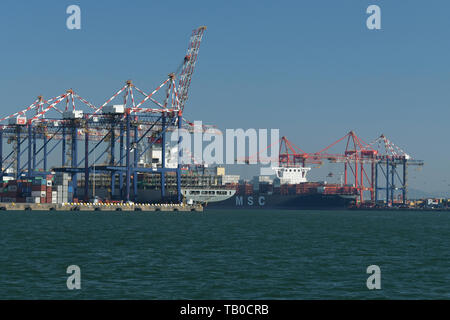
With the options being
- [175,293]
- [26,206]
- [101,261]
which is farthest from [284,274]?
[26,206]

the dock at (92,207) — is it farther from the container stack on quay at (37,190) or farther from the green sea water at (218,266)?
the green sea water at (218,266)

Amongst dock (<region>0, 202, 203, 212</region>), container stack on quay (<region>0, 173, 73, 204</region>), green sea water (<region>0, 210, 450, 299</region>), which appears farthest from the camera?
container stack on quay (<region>0, 173, 73, 204</region>)

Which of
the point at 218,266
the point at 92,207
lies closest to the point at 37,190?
the point at 92,207

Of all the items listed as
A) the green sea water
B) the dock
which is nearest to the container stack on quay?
the dock

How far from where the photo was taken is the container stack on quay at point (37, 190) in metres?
150

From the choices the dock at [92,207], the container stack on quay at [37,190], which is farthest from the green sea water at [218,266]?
the container stack on quay at [37,190]

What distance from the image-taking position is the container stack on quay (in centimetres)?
15038

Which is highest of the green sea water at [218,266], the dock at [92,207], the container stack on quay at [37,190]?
the container stack on quay at [37,190]

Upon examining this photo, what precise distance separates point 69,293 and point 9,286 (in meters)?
4.16

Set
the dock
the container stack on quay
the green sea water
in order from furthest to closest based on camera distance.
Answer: the container stack on quay
the dock
the green sea water

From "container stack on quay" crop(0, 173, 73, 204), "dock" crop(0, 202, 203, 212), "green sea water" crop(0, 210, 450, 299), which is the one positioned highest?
"container stack on quay" crop(0, 173, 73, 204)

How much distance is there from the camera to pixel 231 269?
140 ft

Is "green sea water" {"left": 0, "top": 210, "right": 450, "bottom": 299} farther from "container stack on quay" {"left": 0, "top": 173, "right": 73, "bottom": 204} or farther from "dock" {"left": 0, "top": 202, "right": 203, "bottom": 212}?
"container stack on quay" {"left": 0, "top": 173, "right": 73, "bottom": 204}

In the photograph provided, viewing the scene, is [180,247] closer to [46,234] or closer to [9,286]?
[46,234]
